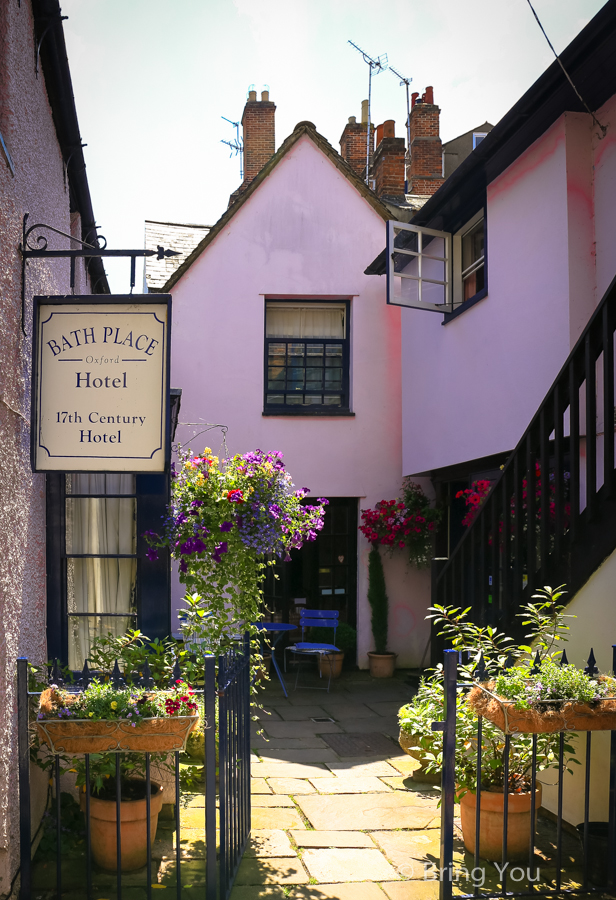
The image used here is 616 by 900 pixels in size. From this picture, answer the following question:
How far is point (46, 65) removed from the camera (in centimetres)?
456

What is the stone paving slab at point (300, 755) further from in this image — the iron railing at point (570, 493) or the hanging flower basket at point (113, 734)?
the hanging flower basket at point (113, 734)

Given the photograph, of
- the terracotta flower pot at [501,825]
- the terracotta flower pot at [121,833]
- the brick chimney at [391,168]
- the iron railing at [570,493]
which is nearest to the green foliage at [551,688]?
the terracotta flower pot at [501,825]

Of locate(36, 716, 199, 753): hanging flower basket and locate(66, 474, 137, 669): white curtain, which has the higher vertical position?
locate(66, 474, 137, 669): white curtain

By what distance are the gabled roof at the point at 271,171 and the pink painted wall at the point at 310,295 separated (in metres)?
0.08

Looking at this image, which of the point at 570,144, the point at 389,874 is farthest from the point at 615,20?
the point at 389,874

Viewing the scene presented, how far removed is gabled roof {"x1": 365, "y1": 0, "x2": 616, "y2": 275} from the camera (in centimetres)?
526

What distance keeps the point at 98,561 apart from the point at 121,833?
5.65 ft

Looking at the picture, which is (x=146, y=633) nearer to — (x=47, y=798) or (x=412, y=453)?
(x=47, y=798)

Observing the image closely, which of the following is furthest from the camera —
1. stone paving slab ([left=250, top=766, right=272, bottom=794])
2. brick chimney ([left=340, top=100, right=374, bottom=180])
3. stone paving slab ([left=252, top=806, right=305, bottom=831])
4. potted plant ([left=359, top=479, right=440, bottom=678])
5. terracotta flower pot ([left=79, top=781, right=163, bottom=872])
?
brick chimney ([left=340, top=100, right=374, bottom=180])

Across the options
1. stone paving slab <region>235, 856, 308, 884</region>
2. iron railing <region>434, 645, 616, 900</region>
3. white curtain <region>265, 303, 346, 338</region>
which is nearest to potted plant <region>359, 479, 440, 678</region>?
white curtain <region>265, 303, 346, 338</region>

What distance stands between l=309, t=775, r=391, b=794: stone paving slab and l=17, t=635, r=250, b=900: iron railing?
1.36m

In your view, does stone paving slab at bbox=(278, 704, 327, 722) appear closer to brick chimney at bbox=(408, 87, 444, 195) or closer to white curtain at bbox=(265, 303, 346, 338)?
white curtain at bbox=(265, 303, 346, 338)

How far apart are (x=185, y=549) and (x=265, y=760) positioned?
7.88 feet

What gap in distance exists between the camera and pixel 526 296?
6793mm
